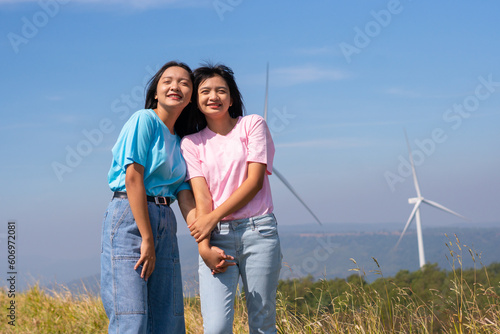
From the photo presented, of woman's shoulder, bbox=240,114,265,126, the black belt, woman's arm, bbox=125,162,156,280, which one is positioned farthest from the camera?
woman's shoulder, bbox=240,114,265,126

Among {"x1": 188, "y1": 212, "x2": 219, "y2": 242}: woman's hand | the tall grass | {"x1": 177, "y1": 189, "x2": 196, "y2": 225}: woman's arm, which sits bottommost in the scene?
the tall grass

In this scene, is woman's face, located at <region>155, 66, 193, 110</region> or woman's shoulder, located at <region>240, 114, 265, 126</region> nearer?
woman's face, located at <region>155, 66, 193, 110</region>

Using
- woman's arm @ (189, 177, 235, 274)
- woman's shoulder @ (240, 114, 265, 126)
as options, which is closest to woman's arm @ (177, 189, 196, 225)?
woman's arm @ (189, 177, 235, 274)

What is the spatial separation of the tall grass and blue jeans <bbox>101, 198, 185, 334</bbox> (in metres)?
2.06

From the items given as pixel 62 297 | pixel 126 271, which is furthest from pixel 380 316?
pixel 62 297

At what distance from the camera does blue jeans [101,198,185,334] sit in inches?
172

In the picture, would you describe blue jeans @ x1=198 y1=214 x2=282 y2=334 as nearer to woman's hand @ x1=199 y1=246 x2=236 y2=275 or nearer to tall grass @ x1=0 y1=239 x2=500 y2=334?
woman's hand @ x1=199 y1=246 x2=236 y2=275

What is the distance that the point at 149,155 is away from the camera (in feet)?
14.9

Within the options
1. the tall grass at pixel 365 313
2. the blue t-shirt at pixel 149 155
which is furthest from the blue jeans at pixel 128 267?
the tall grass at pixel 365 313

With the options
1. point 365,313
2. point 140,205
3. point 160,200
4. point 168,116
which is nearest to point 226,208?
point 160,200

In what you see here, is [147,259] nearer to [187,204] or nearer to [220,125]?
[187,204]

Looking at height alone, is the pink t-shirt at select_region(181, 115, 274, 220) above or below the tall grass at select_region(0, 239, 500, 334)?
above

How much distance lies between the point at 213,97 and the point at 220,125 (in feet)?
0.90

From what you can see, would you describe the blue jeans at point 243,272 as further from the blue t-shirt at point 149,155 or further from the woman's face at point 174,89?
the woman's face at point 174,89
